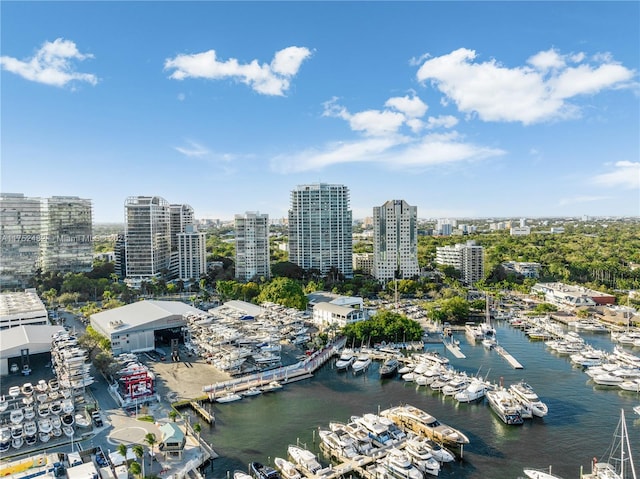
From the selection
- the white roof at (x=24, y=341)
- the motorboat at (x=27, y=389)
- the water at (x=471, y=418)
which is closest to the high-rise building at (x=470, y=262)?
the water at (x=471, y=418)

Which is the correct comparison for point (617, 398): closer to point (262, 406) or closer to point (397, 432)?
point (397, 432)

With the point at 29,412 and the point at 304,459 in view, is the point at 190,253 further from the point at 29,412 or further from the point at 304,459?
the point at 304,459

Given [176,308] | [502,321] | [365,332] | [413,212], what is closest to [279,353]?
[365,332]

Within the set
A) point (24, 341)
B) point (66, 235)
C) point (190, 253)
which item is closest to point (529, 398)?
point (24, 341)

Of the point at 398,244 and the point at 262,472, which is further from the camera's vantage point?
the point at 398,244

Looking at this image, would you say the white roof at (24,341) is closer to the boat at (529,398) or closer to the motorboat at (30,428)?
the motorboat at (30,428)

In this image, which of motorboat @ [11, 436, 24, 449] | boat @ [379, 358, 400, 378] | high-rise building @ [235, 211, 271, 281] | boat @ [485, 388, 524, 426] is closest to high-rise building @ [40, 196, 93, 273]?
high-rise building @ [235, 211, 271, 281]

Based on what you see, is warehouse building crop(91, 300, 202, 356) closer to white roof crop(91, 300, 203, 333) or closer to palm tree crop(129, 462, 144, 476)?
white roof crop(91, 300, 203, 333)
